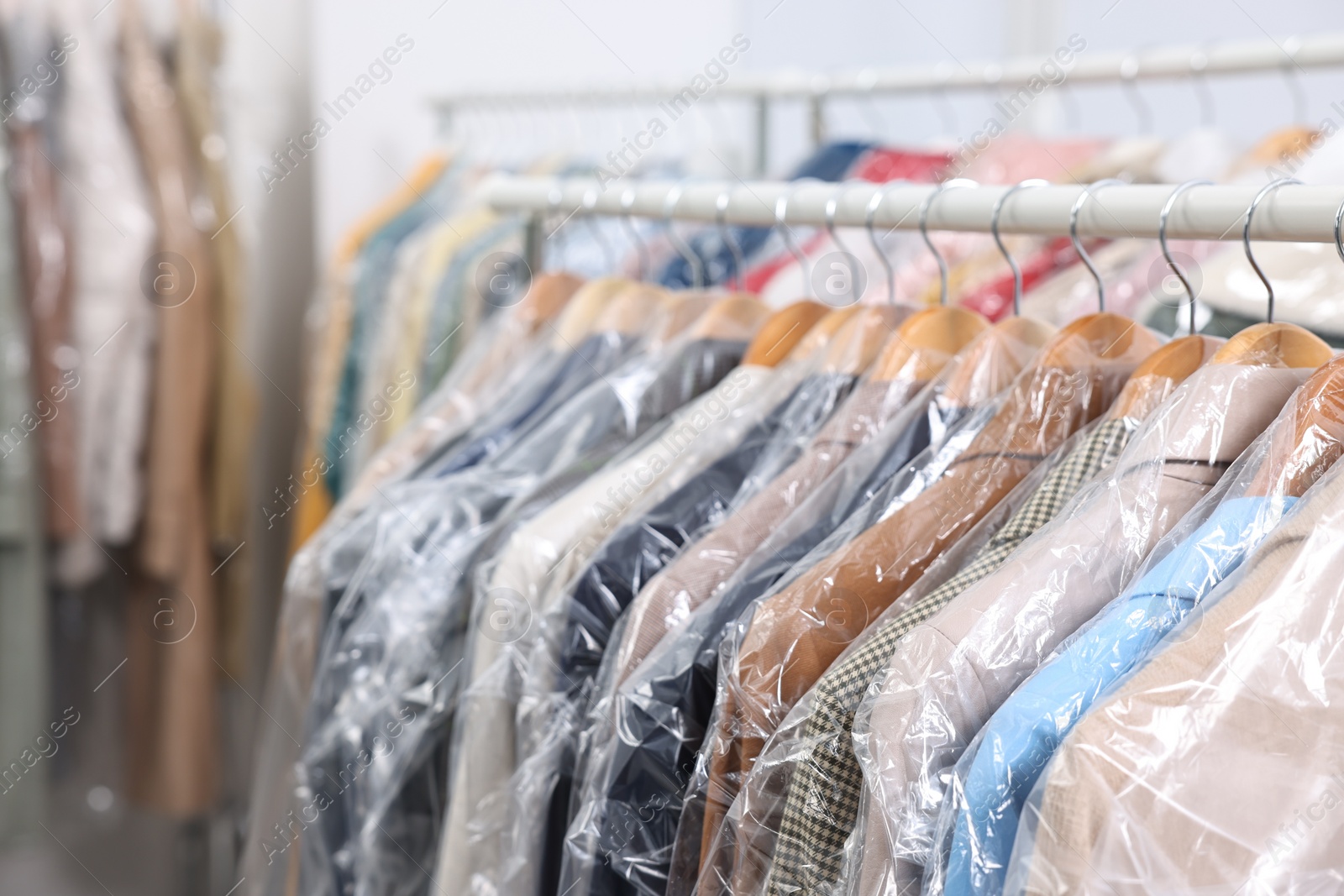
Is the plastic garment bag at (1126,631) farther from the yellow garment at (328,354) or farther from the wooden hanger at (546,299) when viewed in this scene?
the yellow garment at (328,354)

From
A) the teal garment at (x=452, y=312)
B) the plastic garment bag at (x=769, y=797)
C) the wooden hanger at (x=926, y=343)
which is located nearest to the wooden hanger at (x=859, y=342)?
the wooden hanger at (x=926, y=343)

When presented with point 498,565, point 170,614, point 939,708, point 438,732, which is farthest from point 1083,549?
point 170,614

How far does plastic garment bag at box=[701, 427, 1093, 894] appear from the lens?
590mm

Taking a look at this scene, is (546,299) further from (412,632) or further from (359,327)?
(359,327)

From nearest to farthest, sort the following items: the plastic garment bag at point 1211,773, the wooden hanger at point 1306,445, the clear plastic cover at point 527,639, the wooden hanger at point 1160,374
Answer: the plastic garment bag at point 1211,773, the wooden hanger at point 1306,445, the wooden hanger at point 1160,374, the clear plastic cover at point 527,639

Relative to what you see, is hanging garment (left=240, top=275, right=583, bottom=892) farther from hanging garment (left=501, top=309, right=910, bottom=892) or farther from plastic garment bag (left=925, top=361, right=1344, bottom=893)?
plastic garment bag (left=925, top=361, right=1344, bottom=893)

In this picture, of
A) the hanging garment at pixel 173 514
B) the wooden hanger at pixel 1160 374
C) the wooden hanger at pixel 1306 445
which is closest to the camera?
the wooden hanger at pixel 1306 445

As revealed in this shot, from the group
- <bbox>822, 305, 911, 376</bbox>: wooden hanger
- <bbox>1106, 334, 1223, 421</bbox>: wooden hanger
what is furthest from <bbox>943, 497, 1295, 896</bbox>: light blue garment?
<bbox>822, 305, 911, 376</bbox>: wooden hanger

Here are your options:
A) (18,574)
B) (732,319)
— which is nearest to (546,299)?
(732,319)

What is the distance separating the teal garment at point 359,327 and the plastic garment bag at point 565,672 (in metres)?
0.93

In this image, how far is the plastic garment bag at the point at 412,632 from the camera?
890 mm

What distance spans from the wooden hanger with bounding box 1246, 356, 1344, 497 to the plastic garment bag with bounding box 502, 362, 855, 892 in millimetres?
341

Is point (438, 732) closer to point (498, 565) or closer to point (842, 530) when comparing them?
point (498, 565)

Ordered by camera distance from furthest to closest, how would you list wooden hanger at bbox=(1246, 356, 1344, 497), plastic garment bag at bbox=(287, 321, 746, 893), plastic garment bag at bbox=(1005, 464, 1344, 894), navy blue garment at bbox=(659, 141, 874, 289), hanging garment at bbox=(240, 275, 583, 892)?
navy blue garment at bbox=(659, 141, 874, 289) → hanging garment at bbox=(240, 275, 583, 892) → plastic garment bag at bbox=(287, 321, 746, 893) → wooden hanger at bbox=(1246, 356, 1344, 497) → plastic garment bag at bbox=(1005, 464, 1344, 894)
